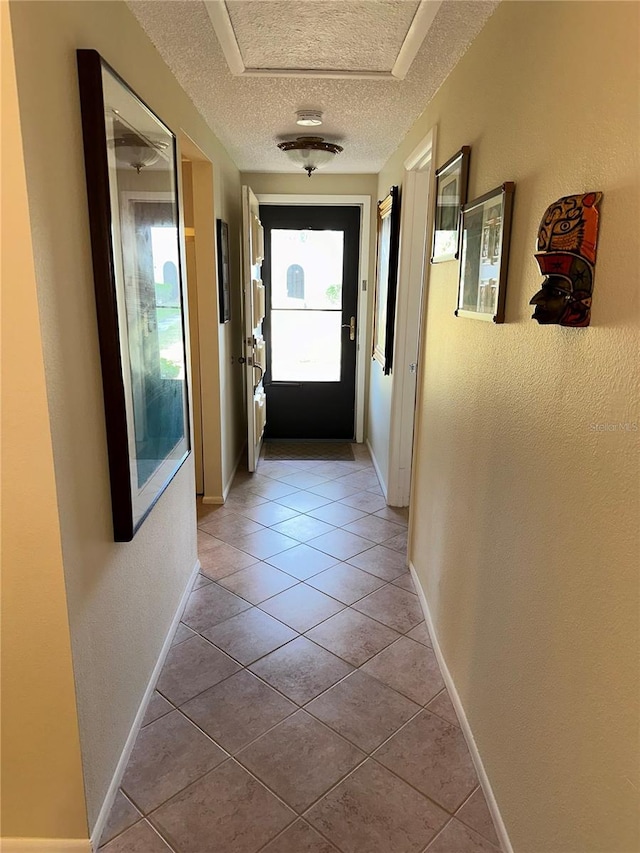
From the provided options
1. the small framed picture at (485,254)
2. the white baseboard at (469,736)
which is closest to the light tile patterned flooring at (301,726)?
the white baseboard at (469,736)

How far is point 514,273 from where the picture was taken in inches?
59.5

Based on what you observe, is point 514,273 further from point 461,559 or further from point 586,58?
point 461,559

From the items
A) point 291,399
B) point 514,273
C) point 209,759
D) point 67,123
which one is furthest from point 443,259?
point 291,399

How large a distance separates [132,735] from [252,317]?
2.80m

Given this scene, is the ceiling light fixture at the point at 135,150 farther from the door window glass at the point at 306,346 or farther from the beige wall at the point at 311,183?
the door window glass at the point at 306,346

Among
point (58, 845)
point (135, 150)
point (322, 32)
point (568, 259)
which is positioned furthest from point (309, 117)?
point (58, 845)

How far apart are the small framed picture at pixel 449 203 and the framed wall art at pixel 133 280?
1035 mm

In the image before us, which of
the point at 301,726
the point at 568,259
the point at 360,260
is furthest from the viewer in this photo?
the point at 360,260

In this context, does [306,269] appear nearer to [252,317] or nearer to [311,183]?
[311,183]

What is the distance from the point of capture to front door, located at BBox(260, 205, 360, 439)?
4727 millimetres

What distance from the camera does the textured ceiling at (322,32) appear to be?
64.9 inches

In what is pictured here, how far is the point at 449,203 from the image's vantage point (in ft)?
7.20

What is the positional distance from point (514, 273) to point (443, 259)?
849 millimetres

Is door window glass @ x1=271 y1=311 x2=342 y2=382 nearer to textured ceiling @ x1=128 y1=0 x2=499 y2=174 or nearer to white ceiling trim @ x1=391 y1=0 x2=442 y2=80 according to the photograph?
textured ceiling @ x1=128 y1=0 x2=499 y2=174
